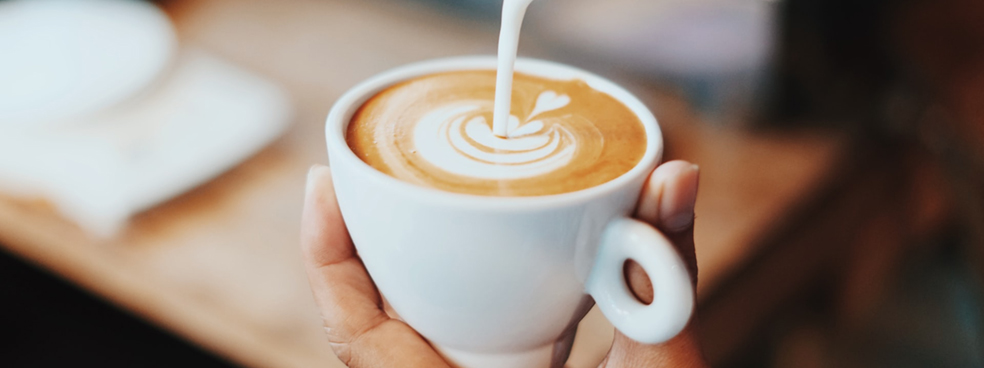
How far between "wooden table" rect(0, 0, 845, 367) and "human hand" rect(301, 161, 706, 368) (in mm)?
226

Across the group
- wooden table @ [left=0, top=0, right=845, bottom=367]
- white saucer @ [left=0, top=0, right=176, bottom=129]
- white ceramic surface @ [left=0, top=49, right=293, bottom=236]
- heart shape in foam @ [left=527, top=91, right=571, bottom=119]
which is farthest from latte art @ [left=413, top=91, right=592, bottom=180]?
white saucer @ [left=0, top=0, right=176, bottom=129]

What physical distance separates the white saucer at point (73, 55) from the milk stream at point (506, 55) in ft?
2.35

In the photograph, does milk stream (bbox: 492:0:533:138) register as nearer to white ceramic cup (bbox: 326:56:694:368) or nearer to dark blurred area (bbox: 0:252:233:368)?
white ceramic cup (bbox: 326:56:694:368)

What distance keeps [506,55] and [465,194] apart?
0.09 metres

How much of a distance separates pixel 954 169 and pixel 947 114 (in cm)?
9

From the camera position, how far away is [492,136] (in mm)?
465

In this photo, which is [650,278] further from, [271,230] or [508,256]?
[271,230]

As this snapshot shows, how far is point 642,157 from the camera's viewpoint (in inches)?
17.2

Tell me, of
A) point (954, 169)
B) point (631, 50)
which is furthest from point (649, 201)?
A: point (954, 169)

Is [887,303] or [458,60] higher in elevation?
[458,60]

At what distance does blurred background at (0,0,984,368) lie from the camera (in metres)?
0.85

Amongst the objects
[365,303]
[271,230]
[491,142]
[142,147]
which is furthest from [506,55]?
[142,147]

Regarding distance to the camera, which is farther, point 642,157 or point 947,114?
point 947,114

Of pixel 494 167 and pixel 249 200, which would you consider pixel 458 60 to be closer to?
pixel 494 167
